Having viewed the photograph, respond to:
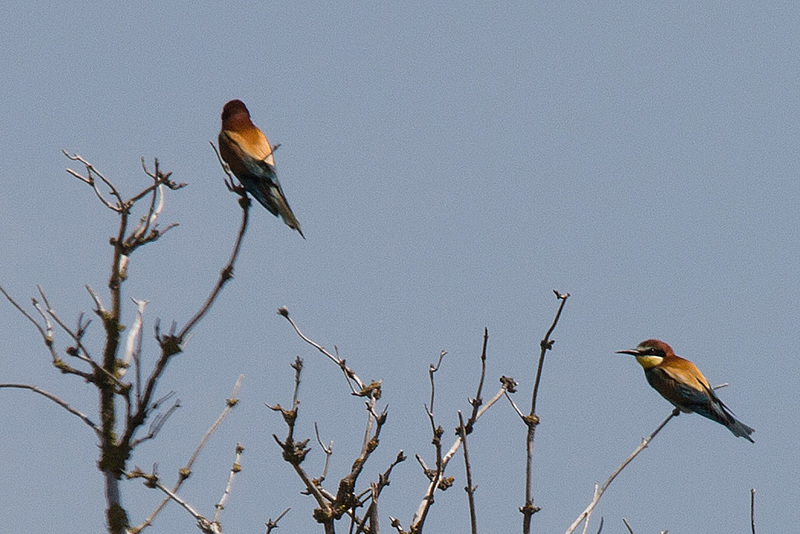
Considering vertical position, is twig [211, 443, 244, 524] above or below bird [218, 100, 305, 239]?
below

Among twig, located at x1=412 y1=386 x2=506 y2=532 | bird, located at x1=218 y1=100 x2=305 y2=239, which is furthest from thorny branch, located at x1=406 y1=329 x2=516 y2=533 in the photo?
bird, located at x1=218 y1=100 x2=305 y2=239

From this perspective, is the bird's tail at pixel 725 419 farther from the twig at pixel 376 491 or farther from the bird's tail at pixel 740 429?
the twig at pixel 376 491

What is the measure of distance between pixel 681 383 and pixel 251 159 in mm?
4208

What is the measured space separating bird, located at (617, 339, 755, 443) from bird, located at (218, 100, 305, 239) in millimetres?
3747

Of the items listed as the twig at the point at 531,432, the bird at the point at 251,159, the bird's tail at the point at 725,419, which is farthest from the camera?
the bird's tail at the point at 725,419

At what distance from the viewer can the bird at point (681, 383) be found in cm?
815

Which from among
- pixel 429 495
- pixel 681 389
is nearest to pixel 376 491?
pixel 429 495

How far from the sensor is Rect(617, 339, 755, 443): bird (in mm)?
8148

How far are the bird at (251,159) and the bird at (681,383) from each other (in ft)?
12.3

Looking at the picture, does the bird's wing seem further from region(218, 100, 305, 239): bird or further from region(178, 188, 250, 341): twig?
region(178, 188, 250, 341): twig

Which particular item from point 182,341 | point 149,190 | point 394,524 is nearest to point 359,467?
point 394,524

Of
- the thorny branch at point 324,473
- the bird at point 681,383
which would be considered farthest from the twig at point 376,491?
the bird at point 681,383

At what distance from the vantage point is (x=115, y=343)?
3.95 m

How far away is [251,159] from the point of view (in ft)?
22.1
